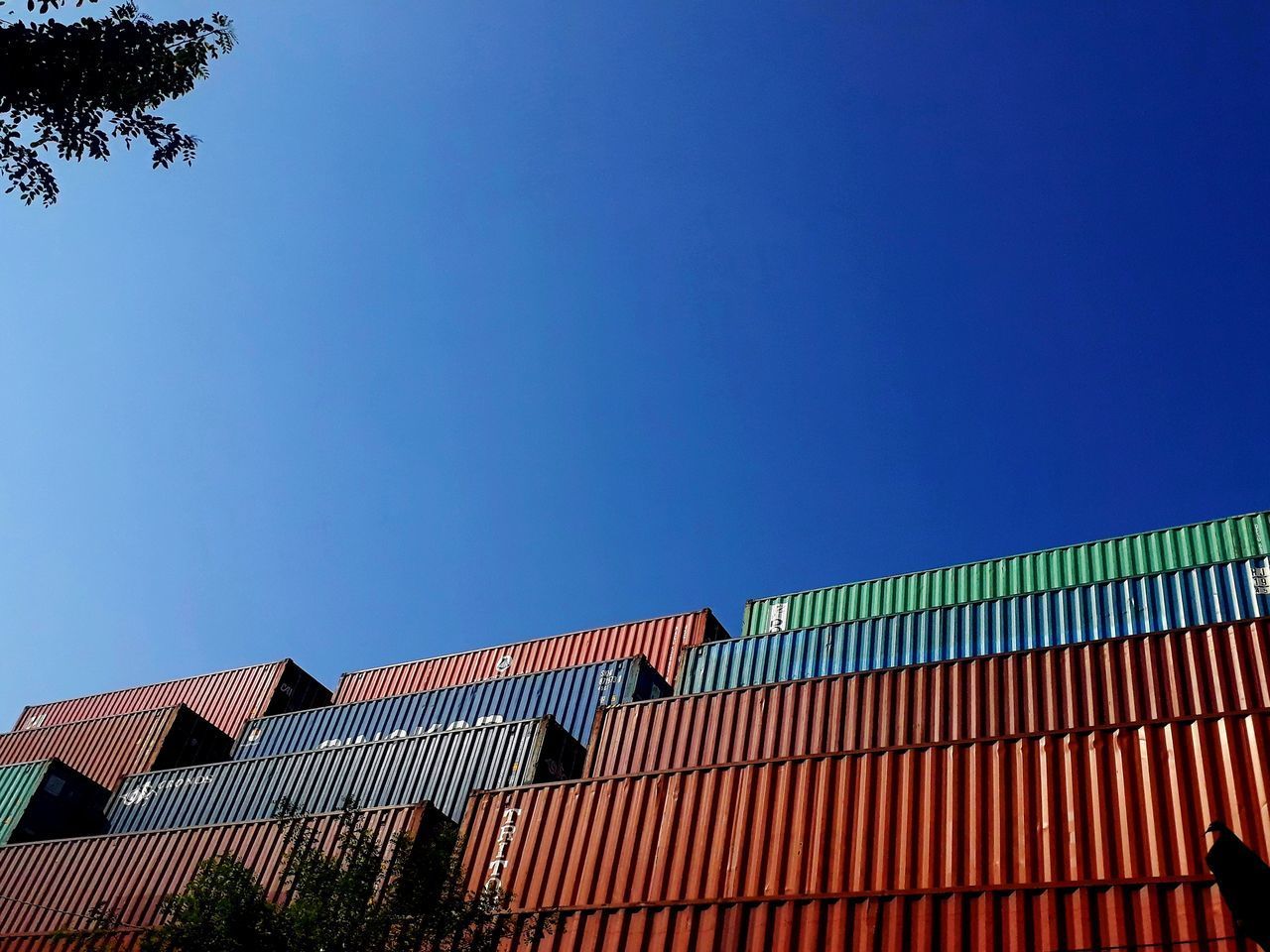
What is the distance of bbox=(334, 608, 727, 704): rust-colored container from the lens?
95.8 ft

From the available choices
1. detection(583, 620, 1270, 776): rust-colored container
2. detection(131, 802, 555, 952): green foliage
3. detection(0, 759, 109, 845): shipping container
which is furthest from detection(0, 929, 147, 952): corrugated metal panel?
detection(583, 620, 1270, 776): rust-colored container

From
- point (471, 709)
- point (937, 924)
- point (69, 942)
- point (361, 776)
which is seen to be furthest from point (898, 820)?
point (69, 942)

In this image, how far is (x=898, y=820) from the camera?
47.5ft

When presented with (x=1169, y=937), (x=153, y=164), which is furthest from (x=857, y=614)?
(x=153, y=164)

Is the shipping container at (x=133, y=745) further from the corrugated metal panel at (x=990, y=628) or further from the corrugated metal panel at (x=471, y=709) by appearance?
the corrugated metal panel at (x=990, y=628)

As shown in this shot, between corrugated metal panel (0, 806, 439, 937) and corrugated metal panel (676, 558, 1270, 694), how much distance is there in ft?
30.7

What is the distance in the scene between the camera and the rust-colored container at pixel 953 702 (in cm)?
1652

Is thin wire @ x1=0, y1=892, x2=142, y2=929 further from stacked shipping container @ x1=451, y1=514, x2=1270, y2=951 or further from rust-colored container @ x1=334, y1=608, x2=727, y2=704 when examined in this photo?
rust-colored container @ x1=334, y1=608, x2=727, y2=704

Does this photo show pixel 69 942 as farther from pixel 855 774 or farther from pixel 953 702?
pixel 953 702

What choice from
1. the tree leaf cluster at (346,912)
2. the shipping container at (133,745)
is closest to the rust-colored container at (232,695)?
the shipping container at (133,745)

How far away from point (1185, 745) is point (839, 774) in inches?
208

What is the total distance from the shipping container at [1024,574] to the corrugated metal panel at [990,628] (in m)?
0.98

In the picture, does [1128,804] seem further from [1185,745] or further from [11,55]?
[11,55]

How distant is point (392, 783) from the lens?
74.4 ft
